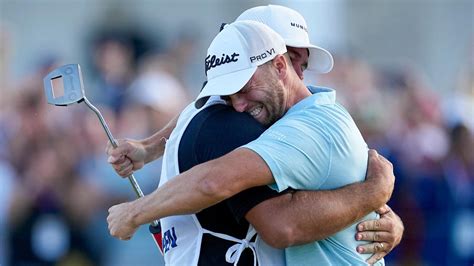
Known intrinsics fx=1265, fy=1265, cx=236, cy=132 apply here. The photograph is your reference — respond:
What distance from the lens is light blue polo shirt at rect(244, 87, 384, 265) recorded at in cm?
575

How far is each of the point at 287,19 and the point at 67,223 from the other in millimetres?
5569

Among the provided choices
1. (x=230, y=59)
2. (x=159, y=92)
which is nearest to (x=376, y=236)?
(x=230, y=59)

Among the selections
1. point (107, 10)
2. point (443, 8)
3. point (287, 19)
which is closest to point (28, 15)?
point (107, 10)

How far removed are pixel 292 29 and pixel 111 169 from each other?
5.70 m

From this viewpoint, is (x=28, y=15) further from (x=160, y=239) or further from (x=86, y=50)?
(x=160, y=239)

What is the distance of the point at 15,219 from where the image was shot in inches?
465

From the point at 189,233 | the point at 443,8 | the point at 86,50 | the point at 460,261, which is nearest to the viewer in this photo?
the point at 189,233

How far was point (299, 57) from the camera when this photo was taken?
Result: 6.87 metres

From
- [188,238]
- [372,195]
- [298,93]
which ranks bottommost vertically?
[188,238]

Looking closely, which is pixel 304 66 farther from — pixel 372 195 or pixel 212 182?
pixel 212 182

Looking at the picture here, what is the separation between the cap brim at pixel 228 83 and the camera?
5.93 metres

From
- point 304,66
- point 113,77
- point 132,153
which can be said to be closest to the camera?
point 132,153

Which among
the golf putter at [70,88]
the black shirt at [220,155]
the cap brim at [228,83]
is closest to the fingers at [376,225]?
the black shirt at [220,155]

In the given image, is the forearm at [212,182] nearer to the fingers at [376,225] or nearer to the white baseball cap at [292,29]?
the fingers at [376,225]
